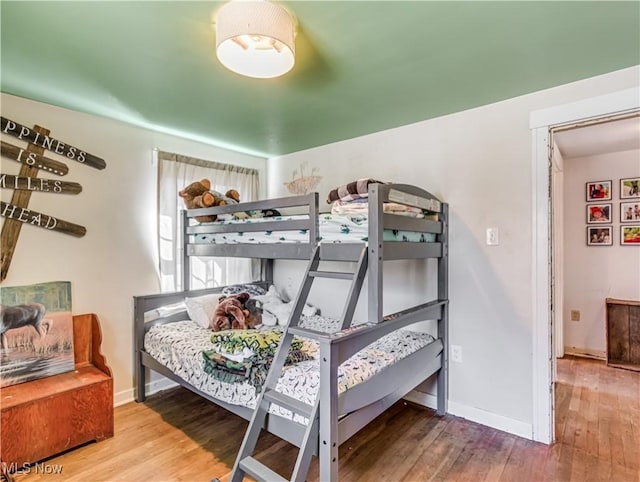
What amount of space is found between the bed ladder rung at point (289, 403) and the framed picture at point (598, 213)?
3933 mm

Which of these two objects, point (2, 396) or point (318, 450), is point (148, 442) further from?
point (318, 450)

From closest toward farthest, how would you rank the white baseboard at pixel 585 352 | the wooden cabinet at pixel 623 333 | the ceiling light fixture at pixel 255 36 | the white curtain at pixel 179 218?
1. the ceiling light fixture at pixel 255 36
2. the white curtain at pixel 179 218
3. the wooden cabinet at pixel 623 333
4. the white baseboard at pixel 585 352

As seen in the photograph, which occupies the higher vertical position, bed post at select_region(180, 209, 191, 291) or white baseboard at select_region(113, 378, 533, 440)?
bed post at select_region(180, 209, 191, 291)

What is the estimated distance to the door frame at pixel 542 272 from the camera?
7.04 feet

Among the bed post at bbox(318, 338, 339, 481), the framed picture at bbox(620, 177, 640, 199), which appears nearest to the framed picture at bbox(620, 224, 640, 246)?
the framed picture at bbox(620, 177, 640, 199)

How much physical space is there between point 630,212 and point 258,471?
433 centimetres

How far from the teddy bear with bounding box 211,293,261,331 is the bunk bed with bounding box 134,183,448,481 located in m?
0.16

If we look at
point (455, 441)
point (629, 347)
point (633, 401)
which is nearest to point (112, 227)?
point (455, 441)

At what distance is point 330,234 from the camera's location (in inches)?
81.9

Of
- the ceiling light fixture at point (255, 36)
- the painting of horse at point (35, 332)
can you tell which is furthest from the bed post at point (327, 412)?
the painting of horse at point (35, 332)

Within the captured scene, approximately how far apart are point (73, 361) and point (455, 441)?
8.79 ft

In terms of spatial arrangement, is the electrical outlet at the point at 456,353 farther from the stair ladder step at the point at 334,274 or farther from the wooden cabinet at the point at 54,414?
the wooden cabinet at the point at 54,414

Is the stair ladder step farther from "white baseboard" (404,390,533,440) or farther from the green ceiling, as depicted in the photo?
"white baseboard" (404,390,533,440)

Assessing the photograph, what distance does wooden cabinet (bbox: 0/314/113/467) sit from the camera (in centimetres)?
191
